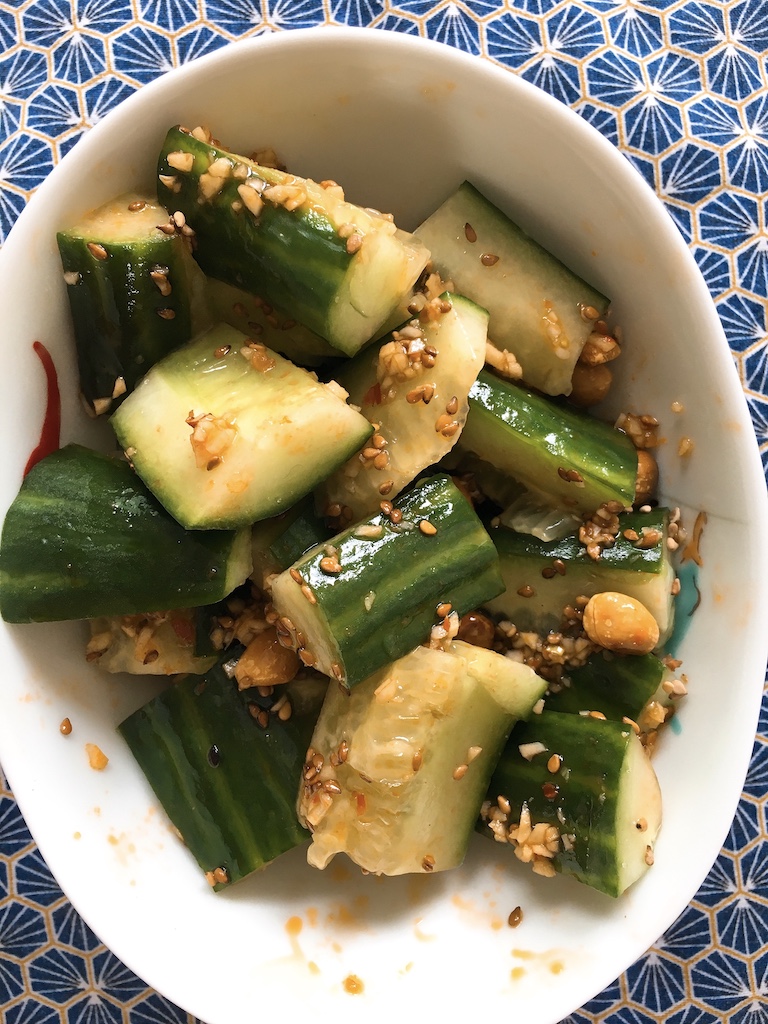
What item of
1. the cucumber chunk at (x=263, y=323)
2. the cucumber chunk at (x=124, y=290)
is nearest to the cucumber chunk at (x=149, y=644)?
the cucumber chunk at (x=124, y=290)

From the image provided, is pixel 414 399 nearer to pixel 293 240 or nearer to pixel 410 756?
pixel 293 240

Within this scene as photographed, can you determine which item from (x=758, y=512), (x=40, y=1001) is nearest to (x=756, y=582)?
(x=758, y=512)

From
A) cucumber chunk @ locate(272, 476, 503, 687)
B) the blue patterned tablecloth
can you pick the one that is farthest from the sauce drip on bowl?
the blue patterned tablecloth

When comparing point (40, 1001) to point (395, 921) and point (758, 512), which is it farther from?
point (758, 512)

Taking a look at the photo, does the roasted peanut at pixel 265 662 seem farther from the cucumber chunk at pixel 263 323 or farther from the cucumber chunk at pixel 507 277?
the cucumber chunk at pixel 507 277

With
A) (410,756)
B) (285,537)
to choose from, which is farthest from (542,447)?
(410,756)

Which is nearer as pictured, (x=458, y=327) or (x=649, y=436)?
(x=458, y=327)
